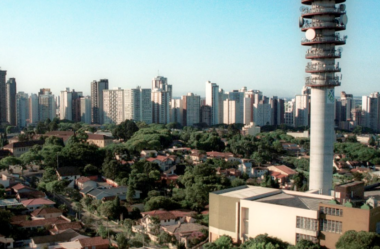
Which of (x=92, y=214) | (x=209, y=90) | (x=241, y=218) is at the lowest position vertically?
(x=92, y=214)

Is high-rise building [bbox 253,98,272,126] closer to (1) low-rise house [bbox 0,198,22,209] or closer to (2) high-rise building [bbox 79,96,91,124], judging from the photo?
(2) high-rise building [bbox 79,96,91,124]

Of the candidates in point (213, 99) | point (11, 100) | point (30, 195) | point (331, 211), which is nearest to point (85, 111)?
point (11, 100)

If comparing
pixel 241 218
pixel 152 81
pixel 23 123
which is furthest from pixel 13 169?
pixel 152 81

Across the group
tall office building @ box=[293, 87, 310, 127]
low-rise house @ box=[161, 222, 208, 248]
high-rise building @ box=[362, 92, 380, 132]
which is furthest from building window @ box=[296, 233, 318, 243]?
high-rise building @ box=[362, 92, 380, 132]

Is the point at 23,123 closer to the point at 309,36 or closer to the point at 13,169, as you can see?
the point at 13,169

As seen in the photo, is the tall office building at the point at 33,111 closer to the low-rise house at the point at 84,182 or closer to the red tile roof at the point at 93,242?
the low-rise house at the point at 84,182
